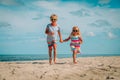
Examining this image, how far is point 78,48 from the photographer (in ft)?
30.2

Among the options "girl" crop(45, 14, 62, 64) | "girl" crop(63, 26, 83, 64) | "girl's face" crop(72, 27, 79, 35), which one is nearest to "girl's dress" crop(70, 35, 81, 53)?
"girl" crop(63, 26, 83, 64)

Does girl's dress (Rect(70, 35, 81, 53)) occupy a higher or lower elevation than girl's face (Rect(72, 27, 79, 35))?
lower

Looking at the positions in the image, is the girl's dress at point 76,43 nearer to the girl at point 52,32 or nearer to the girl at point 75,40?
the girl at point 75,40

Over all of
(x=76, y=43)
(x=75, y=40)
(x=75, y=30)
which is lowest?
(x=76, y=43)

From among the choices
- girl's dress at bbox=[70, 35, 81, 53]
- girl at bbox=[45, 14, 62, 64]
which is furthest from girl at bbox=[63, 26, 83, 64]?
girl at bbox=[45, 14, 62, 64]

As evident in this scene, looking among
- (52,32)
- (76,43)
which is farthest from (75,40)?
(52,32)

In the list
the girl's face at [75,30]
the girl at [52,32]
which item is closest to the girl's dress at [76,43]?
the girl's face at [75,30]

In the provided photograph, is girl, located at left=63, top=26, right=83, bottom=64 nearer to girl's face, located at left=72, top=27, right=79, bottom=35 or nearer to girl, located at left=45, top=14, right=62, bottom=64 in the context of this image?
girl's face, located at left=72, top=27, right=79, bottom=35

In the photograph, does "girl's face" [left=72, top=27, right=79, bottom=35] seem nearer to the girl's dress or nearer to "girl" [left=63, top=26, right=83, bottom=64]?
"girl" [left=63, top=26, right=83, bottom=64]

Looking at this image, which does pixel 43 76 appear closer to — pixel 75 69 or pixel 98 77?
pixel 75 69

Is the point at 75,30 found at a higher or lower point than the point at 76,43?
higher

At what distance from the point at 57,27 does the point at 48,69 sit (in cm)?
240

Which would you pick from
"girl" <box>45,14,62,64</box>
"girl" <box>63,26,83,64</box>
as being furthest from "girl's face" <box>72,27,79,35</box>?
"girl" <box>45,14,62,64</box>

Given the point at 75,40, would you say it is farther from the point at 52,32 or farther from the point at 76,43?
the point at 52,32
